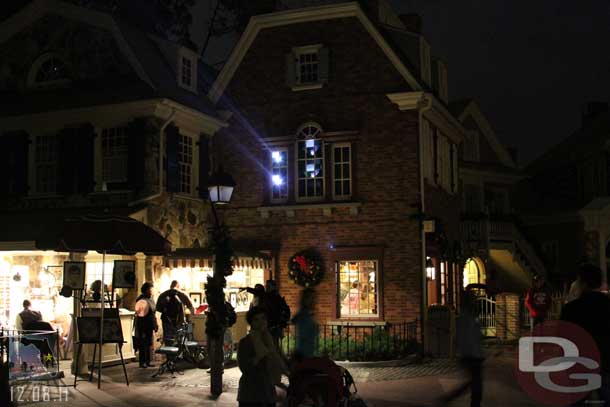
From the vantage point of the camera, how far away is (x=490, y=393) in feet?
43.3

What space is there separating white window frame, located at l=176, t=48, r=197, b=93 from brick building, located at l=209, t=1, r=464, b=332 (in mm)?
610

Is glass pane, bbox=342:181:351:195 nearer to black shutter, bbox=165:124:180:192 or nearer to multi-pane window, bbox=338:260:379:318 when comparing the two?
multi-pane window, bbox=338:260:379:318

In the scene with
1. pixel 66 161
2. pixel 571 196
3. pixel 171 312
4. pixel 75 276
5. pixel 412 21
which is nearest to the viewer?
pixel 75 276

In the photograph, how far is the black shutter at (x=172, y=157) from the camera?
19.1 m

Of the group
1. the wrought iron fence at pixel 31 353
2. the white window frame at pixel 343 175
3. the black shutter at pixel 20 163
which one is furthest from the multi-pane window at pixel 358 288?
the black shutter at pixel 20 163

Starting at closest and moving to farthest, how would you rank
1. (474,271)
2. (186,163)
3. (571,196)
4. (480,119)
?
1. (186,163)
2. (474,271)
3. (480,119)
4. (571,196)

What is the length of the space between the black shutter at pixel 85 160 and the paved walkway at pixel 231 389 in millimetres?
4862

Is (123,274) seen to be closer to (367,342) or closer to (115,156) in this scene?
(115,156)

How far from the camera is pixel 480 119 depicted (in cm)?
3195

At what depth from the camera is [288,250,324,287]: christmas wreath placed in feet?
65.0

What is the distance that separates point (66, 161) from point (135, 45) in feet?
11.3

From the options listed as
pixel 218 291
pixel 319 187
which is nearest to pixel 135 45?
pixel 319 187

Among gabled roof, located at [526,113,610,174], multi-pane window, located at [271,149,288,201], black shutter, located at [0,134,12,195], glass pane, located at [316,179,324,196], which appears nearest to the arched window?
black shutter, located at [0,134,12,195]

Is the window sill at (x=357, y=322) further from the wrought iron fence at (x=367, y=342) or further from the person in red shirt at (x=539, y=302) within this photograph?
the person in red shirt at (x=539, y=302)
